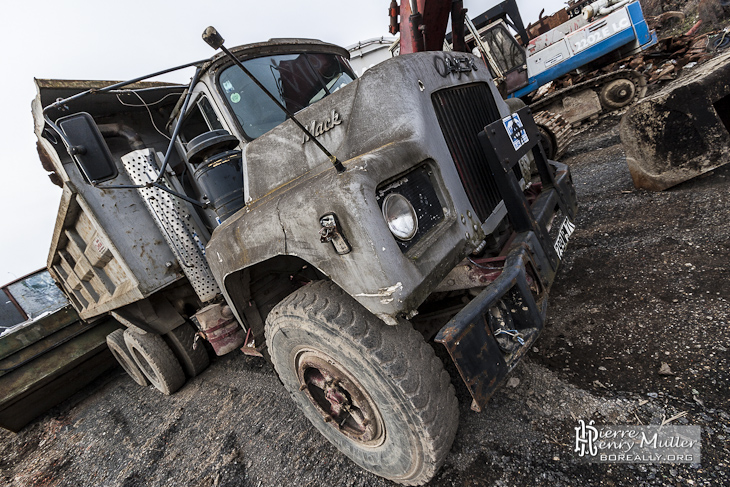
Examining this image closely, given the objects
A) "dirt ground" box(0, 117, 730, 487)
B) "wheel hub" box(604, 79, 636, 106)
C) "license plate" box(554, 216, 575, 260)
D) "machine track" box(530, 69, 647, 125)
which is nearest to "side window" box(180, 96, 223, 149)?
"dirt ground" box(0, 117, 730, 487)

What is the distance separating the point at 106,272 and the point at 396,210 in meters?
3.79

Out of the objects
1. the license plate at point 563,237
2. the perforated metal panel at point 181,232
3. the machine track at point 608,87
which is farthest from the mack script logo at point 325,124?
the machine track at point 608,87

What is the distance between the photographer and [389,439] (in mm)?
1652

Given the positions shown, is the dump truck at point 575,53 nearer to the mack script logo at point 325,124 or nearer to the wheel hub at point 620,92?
the wheel hub at point 620,92

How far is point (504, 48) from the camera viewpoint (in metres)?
9.27

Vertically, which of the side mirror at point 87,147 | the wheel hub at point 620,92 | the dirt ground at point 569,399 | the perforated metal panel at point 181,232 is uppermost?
the side mirror at point 87,147

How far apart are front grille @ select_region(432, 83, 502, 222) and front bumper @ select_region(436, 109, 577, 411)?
18 cm

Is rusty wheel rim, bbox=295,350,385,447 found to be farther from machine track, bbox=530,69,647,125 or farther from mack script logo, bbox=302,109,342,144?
machine track, bbox=530,69,647,125

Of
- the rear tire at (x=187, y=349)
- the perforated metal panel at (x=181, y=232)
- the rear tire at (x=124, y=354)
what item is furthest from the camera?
the rear tire at (x=124, y=354)

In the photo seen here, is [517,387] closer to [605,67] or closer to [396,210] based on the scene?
[396,210]

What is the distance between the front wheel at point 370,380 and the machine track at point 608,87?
8.58 meters

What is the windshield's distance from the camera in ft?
8.56

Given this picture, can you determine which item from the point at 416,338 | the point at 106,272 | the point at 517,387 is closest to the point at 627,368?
the point at 517,387

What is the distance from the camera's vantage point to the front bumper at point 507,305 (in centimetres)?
139
